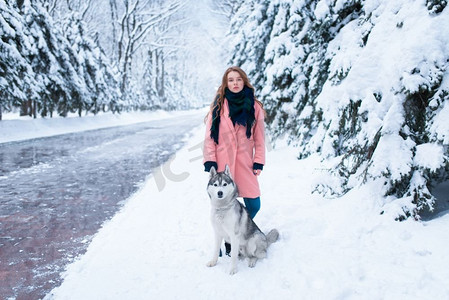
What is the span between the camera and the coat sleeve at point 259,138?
3.76 m

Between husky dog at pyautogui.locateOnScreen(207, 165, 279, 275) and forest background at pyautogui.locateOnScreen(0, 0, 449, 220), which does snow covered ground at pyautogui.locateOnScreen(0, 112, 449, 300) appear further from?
forest background at pyautogui.locateOnScreen(0, 0, 449, 220)

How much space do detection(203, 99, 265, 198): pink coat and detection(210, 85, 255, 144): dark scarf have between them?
0.05 m

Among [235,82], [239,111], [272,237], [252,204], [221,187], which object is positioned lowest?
[272,237]

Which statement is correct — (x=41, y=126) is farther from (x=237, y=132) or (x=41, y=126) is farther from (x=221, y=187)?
(x=221, y=187)

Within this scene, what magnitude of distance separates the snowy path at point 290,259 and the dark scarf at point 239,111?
1554 mm

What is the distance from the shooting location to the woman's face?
11.9ft

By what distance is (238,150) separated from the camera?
376 centimetres

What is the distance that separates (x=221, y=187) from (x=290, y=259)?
1.26m

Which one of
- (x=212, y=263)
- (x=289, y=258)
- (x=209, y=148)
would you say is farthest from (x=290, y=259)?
(x=209, y=148)

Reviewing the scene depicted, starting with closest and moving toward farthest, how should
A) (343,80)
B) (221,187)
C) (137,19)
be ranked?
(221,187)
(343,80)
(137,19)

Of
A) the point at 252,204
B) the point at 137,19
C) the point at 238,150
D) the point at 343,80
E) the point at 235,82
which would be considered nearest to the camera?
the point at 235,82

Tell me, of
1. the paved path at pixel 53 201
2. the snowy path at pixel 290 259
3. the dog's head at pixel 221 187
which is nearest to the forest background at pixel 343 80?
the snowy path at pixel 290 259

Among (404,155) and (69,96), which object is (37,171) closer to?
(404,155)

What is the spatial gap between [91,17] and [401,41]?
136ft
